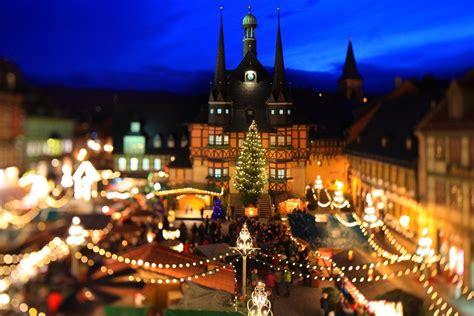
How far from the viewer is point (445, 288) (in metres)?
8.26

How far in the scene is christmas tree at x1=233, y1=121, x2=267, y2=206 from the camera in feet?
68.6

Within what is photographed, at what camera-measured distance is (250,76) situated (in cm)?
2580

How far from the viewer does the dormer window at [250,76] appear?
25797mm

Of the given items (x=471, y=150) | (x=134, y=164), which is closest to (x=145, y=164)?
(x=134, y=164)

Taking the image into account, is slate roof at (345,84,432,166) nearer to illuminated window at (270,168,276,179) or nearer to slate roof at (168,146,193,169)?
illuminated window at (270,168,276,179)

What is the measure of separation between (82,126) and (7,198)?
169cm

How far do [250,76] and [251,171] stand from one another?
6.14m

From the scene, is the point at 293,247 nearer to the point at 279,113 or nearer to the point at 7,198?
the point at 7,198

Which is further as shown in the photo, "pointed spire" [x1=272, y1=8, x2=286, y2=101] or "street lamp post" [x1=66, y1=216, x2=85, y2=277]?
"pointed spire" [x1=272, y1=8, x2=286, y2=101]

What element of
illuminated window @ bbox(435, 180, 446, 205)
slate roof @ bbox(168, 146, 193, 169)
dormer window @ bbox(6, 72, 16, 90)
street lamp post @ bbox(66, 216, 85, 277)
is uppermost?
dormer window @ bbox(6, 72, 16, 90)

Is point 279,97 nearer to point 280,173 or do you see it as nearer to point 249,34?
Answer: point 280,173

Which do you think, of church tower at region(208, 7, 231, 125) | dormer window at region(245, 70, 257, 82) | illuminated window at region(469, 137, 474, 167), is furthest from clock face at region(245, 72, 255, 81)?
illuminated window at region(469, 137, 474, 167)

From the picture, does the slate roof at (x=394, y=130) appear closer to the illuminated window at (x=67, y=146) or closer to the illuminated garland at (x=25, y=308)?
the illuminated window at (x=67, y=146)

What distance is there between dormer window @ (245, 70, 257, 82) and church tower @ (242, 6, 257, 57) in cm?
359
